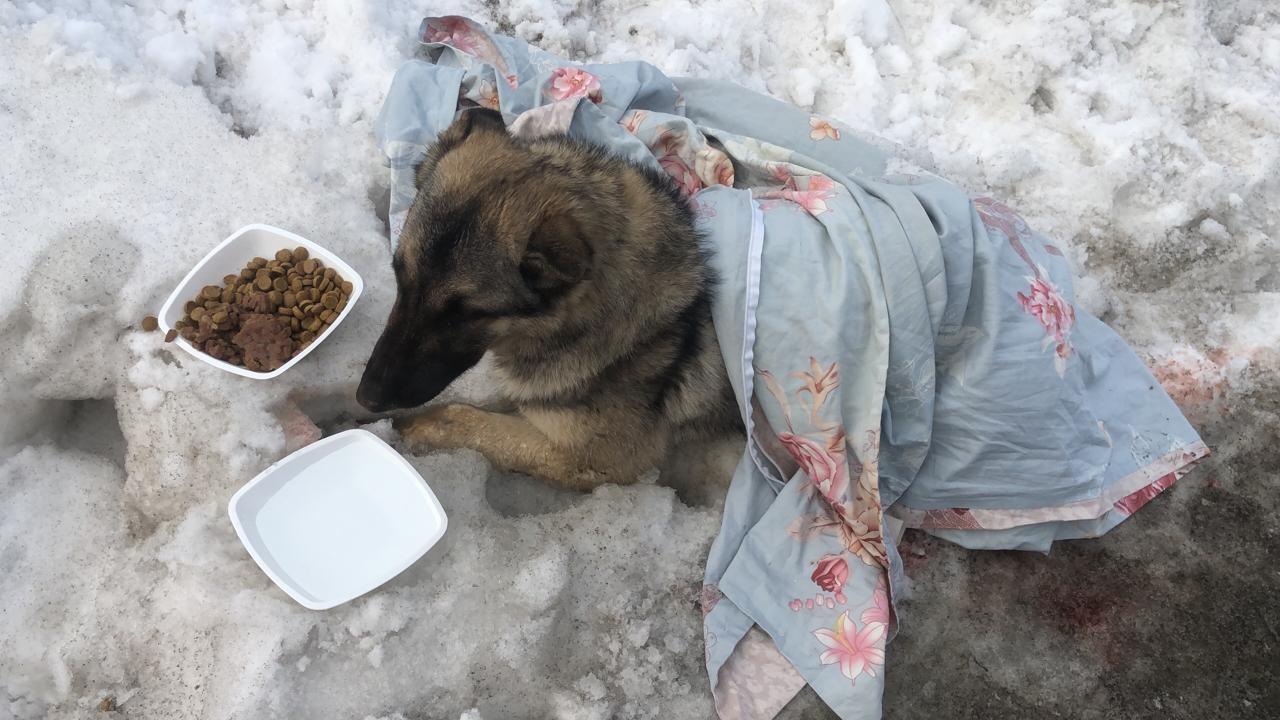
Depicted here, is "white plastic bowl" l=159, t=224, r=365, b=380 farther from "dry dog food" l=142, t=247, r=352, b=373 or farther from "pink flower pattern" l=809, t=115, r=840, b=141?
"pink flower pattern" l=809, t=115, r=840, b=141

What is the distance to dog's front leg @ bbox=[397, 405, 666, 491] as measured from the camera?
115 inches

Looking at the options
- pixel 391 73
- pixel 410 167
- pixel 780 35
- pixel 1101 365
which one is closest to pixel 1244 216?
pixel 1101 365

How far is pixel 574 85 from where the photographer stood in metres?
3.35

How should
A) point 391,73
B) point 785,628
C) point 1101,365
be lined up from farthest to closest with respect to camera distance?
point 391,73, point 1101,365, point 785,628

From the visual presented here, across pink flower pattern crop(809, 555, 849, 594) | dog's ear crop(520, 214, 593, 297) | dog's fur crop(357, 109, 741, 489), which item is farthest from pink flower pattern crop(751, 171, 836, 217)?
pink flower pattern crop(809, 555, 849, 594)

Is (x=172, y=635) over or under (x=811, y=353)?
under

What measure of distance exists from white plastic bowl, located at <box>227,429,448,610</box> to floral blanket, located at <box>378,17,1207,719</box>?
3.65 ft

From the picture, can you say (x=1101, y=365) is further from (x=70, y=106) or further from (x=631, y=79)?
(x=70, y=106)

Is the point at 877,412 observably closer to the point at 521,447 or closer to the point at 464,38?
the point at 521,447

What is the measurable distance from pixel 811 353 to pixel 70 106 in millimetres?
3232

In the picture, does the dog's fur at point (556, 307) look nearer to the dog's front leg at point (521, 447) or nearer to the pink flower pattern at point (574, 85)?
the dog's front leg at point (521, 447)

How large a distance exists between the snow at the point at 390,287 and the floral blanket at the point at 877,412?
9.7 inches

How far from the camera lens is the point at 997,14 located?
4.05 m

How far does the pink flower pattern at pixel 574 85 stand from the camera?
330cm
